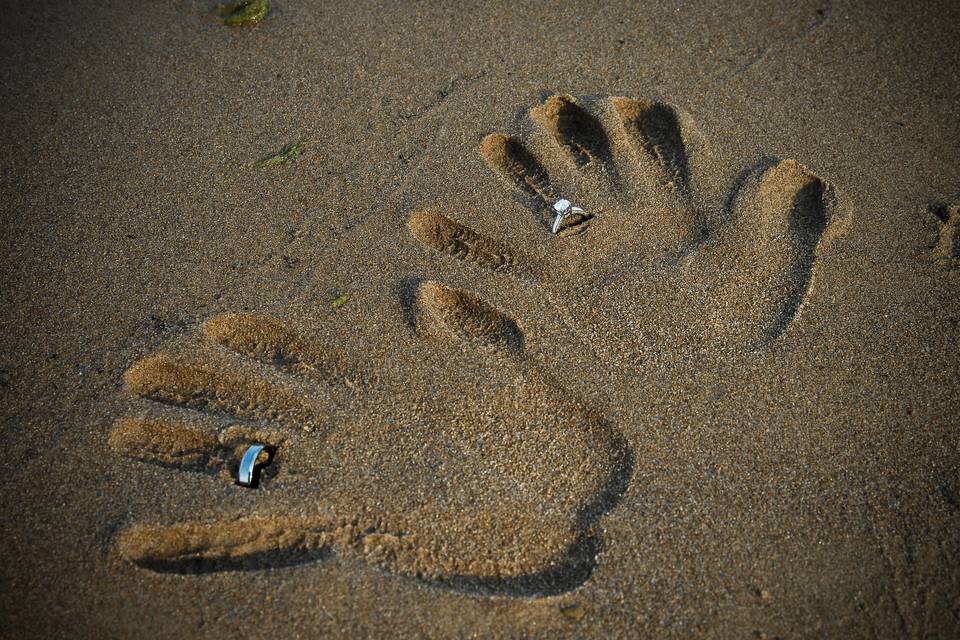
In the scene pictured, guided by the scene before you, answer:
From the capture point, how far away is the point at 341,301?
1790mm

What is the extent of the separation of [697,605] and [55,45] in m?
2.72

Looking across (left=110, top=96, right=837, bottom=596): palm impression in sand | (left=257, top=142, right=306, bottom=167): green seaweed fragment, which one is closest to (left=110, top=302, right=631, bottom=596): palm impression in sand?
(left=110, top=96, right=837, bottom=596): palm impression in sand

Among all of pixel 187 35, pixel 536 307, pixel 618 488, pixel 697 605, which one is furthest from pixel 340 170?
pixel 697 605

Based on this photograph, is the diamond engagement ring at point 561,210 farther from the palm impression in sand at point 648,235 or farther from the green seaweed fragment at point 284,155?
the green seaweed fragment at point 284,155

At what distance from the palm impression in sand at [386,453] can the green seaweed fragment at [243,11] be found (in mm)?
1366

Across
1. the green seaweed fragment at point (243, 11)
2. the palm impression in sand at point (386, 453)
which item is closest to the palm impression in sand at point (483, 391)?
the palm impression in sand at point (386, 453)

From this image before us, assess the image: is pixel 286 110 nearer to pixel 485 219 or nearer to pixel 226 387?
pixel 485 219

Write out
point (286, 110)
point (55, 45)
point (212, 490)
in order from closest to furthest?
point (212, 490)
point (286, 110)
point (55, 45)

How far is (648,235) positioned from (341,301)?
853 millimetres

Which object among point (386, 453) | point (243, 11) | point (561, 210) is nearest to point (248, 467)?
point (386, 453)

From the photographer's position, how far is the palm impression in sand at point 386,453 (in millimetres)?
1428

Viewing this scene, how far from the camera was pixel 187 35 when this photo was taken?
250 centimetres

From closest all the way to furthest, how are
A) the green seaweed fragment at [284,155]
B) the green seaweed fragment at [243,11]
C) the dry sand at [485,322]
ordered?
the dry sand at [485,322]
the green seaweed fragment at [284,155]
the green seaweed fragment at [243,11]

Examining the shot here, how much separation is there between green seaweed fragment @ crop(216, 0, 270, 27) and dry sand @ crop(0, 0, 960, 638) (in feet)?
0.24
